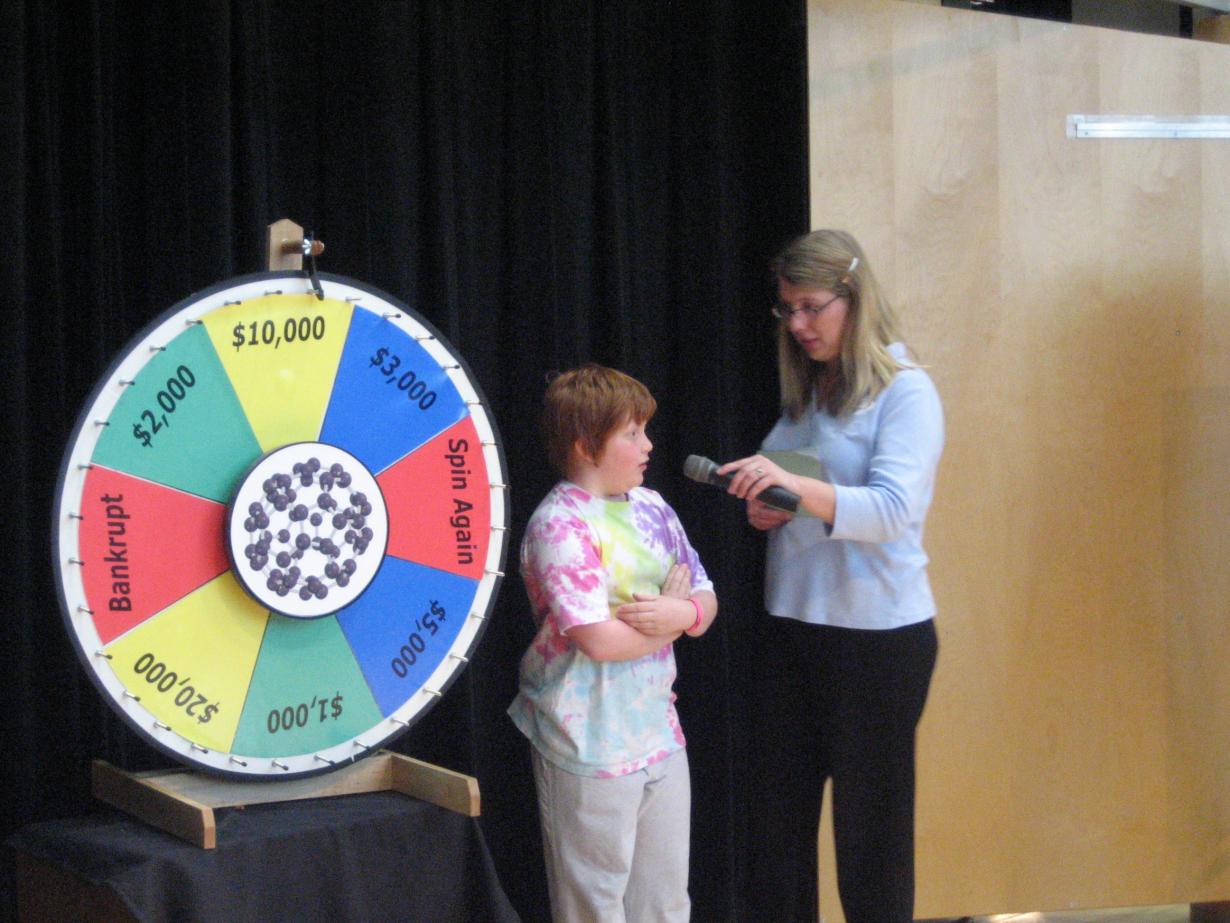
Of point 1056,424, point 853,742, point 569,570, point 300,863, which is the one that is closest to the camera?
point 300,863

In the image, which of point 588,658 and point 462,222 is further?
point 462,222

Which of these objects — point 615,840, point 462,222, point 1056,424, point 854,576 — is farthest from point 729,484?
point 1056,424

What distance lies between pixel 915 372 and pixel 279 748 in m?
1.15

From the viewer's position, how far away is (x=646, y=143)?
272 centimetres

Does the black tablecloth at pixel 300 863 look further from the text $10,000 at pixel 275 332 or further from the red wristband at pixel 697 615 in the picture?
the text $10,000 at pixel 275 332

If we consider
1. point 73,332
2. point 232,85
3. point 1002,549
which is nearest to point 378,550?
point 73,332

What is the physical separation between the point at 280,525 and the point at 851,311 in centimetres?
102

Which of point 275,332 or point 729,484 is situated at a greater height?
point 275,332

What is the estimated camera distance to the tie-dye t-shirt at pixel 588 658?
6.45 feet

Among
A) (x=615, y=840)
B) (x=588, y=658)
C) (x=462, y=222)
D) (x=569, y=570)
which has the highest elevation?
(x=462, y=222)

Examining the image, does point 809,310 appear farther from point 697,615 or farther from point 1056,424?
point 1056,424

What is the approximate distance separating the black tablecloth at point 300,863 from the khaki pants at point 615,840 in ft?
0.80

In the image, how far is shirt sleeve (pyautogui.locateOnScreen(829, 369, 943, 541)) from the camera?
2.07m

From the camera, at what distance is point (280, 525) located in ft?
5.48
